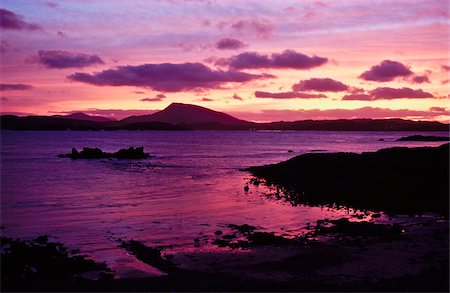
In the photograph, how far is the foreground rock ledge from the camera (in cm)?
3052

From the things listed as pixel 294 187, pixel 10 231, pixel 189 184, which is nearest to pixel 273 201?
pixel 294 187

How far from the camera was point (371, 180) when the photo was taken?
38344 millimetres

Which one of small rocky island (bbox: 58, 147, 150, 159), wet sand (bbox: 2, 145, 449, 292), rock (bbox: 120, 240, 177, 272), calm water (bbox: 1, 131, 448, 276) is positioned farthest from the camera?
small rocky island (bbox: 58, 147, 150, 159)

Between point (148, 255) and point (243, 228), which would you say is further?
point (243, 228)

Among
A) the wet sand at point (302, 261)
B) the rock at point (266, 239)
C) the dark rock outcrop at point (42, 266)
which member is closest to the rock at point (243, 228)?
the wet sand at point (302, 261)

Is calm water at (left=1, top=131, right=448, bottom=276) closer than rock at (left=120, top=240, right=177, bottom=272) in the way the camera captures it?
No

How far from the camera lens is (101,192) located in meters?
38.7

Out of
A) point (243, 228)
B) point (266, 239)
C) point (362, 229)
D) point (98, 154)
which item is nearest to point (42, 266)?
point (266, 239)

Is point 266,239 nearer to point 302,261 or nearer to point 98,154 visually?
point 302,261

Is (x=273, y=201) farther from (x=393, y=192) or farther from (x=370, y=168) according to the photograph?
(x=370, y=168)

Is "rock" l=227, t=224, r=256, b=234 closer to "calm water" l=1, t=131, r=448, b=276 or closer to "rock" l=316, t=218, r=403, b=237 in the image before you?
"calm water" l=1, t=131, r=448, b=276

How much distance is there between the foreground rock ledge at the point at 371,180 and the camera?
30.5 meters

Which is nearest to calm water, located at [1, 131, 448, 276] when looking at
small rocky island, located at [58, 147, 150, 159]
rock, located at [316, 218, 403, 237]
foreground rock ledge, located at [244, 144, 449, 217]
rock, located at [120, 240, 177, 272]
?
rock, located at [120, 240, 177, 272]

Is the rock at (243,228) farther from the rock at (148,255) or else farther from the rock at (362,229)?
the rock at (148,255)
